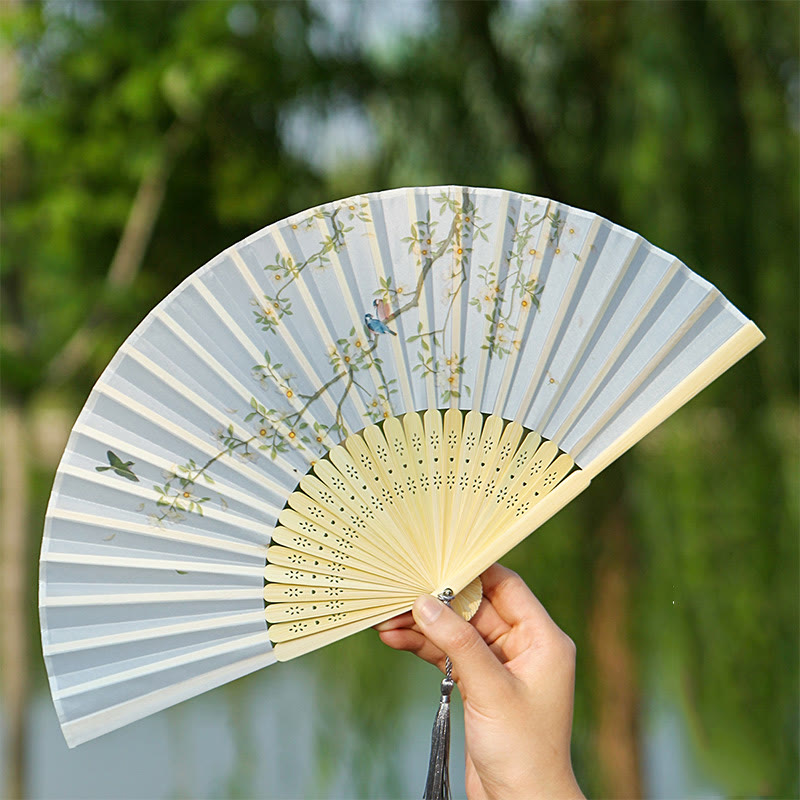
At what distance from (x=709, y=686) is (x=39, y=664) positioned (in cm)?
175

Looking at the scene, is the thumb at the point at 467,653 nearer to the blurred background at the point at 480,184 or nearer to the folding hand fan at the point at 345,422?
the folding hand fan at the point at 345,422

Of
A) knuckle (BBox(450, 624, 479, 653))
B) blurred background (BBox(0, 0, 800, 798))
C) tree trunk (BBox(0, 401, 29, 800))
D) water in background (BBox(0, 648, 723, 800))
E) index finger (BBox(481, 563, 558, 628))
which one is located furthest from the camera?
water in background (BBox(0, 648, 723, 800))

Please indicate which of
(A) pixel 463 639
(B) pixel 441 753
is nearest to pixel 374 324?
(A) pixel 463 639

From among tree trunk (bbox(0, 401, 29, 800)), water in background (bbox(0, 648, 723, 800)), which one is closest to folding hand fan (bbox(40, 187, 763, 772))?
tree trunk (bbox(0, 401, 29, 800))

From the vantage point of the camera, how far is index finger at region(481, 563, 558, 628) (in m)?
0.95

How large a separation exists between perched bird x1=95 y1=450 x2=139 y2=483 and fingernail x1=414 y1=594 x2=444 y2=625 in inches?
11.3

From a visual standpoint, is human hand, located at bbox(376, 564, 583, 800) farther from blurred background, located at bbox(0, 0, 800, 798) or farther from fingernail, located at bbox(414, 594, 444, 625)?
blurred background, located at bbox(0, 0, 800, 798)

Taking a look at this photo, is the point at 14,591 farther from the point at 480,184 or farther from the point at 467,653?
the point at 467,653

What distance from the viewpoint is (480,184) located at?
2.21 meters

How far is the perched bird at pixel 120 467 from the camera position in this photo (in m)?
0.88

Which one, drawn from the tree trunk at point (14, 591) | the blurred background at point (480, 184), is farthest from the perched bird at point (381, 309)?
the tree trunk at point (14, 591)

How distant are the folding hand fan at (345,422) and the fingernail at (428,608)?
4 centimetres

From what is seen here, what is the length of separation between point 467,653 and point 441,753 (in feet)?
0.51

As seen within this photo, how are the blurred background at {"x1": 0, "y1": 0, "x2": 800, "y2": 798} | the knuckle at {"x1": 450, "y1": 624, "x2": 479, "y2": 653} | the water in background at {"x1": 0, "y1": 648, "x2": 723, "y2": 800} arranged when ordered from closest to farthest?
the knuckle at {"x1": 450, "y1": 624, "x2": 479, "y2": 653} → the blurred background at {"x1": 0, "y1": 0, "x2": 800, "y2": 798} → the water in background at {"x1": 0, "y1": 648, "x2": 723, "y2": 800}
